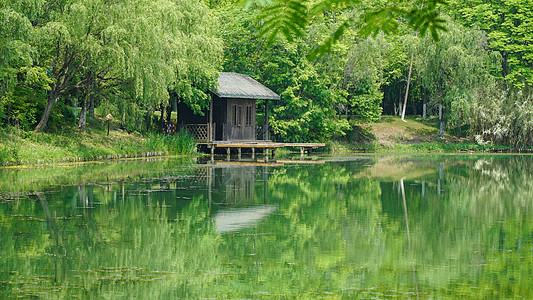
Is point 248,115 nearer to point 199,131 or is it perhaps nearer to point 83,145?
point 199,131

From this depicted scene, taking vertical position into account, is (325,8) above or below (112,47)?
below

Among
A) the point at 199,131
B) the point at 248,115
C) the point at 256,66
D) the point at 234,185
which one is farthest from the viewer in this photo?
the point at 256,66

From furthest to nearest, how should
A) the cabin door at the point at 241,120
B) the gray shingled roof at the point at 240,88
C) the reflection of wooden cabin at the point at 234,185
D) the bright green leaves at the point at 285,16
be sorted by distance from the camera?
1. the cabin door at the point at 241,120
2. the gray shingled roof at the point at 240,88
3. the reflection of wooden cabin at the point at 234,185
4. the bright green leaves at the point at 285,16

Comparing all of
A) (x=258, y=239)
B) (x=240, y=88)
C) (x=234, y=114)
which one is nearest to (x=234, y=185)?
(x=258, y=239)

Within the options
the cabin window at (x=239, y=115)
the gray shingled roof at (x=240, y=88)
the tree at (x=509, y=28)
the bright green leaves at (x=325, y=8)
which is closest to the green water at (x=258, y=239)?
the bright green leaves at (x=325, y=8)

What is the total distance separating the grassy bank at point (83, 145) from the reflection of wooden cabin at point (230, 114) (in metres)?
1.67

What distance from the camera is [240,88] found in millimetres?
35375

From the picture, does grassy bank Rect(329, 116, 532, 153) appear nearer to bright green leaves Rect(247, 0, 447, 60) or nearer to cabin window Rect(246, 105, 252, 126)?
cabin window Rect(246, 105, 252, 126)

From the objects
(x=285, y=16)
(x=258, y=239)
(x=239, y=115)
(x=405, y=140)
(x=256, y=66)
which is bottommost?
(x=258, y=239)

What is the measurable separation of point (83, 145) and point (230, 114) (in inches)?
427

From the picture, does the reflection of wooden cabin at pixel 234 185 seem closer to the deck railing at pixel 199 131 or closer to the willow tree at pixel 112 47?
the willow tree at pixel 112 47

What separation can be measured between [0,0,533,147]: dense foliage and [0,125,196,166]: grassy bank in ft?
2.80

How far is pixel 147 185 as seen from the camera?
17594mm

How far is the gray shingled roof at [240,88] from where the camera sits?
34.2m
